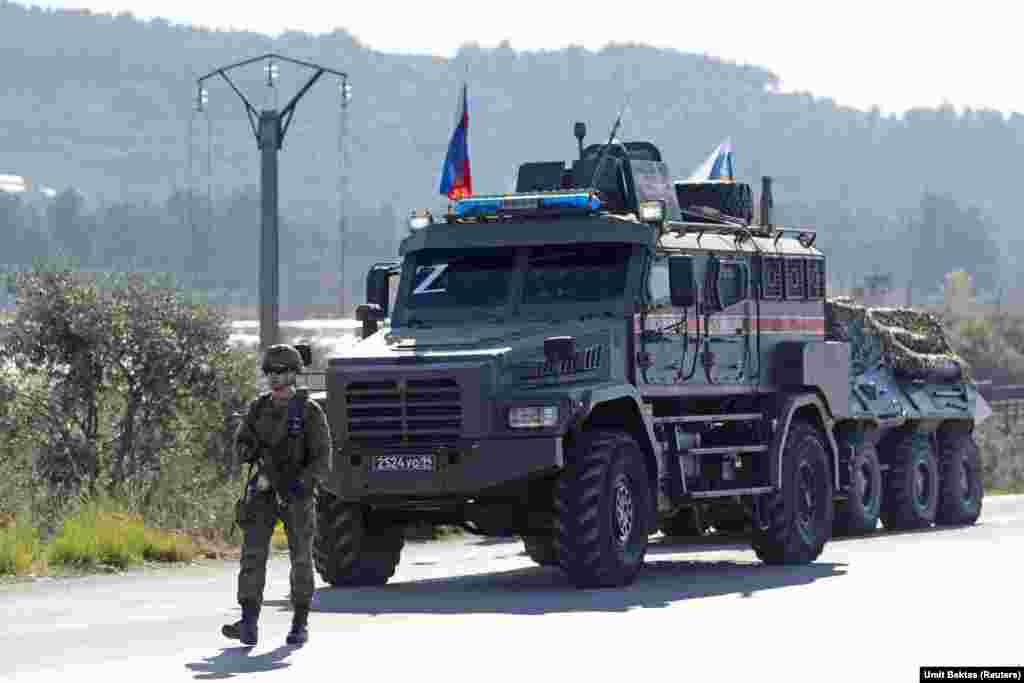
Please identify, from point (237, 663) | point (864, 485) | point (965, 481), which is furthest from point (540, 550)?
point (965, 481)

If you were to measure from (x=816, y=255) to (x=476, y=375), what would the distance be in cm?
634

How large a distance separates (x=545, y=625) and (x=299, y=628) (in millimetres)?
1759

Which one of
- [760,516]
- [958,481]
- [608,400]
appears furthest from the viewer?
[958,481]

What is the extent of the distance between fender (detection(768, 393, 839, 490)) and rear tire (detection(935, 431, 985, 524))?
25.8ft

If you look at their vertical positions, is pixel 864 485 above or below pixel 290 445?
below

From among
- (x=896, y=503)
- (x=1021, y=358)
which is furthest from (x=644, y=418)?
(x=1021, y=358)

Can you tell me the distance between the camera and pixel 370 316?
1952 cm

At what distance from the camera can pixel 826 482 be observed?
21500 mm

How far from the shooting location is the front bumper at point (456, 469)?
17.2 meters

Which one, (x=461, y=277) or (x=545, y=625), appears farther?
(x=461, y=277)

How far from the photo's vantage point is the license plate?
17.4 m

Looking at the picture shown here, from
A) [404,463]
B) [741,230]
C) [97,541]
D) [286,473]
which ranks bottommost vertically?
[97,541]

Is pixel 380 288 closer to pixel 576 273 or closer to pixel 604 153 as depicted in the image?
pixel 576 273

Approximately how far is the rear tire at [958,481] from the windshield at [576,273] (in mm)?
11650
